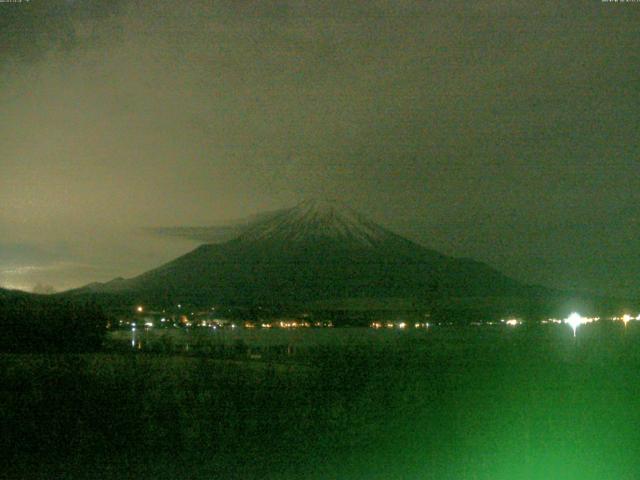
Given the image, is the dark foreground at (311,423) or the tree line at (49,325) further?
the tree line at (49,325)

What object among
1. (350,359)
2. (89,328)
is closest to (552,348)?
(350,359)

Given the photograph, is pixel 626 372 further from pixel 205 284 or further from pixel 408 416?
pixel 205 284

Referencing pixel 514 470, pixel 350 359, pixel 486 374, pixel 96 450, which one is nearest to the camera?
pixel 514 470

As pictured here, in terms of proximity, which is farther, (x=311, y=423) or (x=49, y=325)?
(x=49, y=325)

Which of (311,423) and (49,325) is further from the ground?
(49,325)

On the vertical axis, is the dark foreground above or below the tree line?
below

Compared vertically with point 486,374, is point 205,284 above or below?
above

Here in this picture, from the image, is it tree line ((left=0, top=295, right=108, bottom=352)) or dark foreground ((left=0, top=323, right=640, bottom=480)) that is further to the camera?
tree line ((left=0, top=295, right=108, bottom=352))

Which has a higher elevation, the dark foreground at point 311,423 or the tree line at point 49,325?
the tree line at point 49,325
